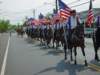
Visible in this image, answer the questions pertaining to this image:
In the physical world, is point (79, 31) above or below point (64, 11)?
below

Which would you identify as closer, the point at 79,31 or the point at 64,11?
the point at 79,31

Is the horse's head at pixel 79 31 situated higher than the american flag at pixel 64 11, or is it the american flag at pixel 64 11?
the american flag at pixel 64 11

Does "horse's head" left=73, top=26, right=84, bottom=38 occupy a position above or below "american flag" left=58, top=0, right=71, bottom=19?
below

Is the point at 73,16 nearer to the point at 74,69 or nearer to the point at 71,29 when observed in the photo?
the point at 71,29

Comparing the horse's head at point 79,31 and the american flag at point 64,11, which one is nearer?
the horse's head at point 79,31

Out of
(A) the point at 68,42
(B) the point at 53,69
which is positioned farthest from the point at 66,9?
(B) the point at 53,69

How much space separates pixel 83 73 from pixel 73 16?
4531 millimetres

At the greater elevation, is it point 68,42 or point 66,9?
point 66,9

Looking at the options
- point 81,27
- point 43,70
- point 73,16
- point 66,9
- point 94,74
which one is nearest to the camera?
point 94,74

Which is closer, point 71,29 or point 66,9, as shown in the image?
point 71,29

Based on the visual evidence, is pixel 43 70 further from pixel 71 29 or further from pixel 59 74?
pixel 71 29

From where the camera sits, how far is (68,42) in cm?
1900

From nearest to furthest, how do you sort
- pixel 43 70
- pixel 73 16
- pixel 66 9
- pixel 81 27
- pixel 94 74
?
pixel 94 74, pixel 43 70, pixel 81 27, pixel 73 16, pixel 66 9

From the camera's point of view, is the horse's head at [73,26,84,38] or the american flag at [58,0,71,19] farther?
the american flag at [58,0,71,19]
